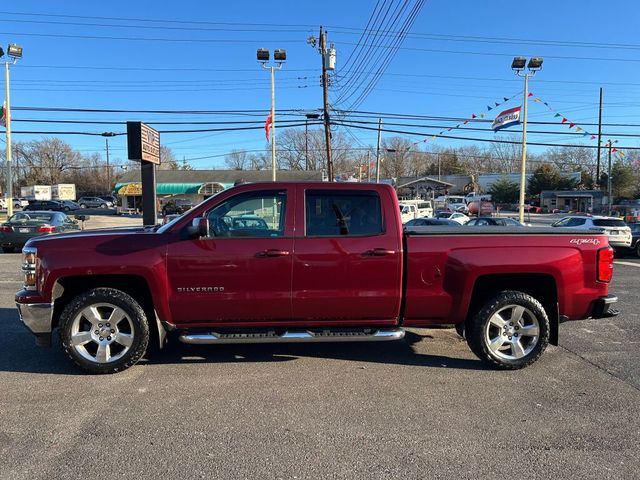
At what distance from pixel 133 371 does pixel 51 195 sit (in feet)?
274

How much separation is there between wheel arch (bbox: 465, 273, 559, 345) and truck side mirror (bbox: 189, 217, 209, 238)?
2.68 metres

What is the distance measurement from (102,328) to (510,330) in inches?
157

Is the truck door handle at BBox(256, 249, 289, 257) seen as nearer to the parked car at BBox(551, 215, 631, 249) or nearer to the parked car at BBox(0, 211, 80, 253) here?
the parked car at BBox(0, 211, 80, 253)

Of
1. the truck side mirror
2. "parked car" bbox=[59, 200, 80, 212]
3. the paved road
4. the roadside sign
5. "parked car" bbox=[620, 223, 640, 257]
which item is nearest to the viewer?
Result: the paved road

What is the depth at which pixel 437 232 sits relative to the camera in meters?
4.86

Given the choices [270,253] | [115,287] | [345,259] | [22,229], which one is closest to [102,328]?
[115,287]

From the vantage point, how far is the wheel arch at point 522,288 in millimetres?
4906

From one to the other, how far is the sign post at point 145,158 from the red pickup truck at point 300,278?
8995 millimetres

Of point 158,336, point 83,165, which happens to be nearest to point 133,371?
point 158,336

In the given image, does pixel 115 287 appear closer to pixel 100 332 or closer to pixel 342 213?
pixel 100 332

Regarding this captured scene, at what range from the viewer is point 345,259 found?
461cm

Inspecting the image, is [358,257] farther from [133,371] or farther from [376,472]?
[133,371]

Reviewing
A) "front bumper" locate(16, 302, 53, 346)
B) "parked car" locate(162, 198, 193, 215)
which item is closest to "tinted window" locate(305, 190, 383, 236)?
"front bumper" locate(16, 302, 53, 346)

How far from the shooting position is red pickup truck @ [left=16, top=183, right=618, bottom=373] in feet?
14.9
